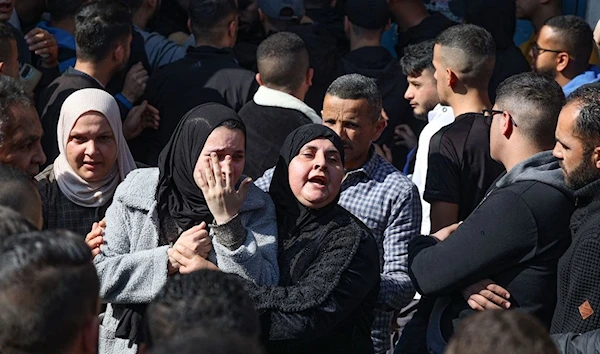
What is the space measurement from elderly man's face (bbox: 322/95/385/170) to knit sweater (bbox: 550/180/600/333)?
4.27 feet

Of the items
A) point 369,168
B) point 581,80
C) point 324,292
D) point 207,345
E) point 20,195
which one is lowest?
point 581,80

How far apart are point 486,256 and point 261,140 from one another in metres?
1.92

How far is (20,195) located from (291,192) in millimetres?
1113

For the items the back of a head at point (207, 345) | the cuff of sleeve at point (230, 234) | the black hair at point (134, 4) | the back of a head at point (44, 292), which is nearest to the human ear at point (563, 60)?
the black hair at point (134, 4)

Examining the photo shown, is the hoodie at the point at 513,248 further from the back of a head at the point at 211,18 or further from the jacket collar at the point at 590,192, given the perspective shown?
the back of a head at the point at 211,18

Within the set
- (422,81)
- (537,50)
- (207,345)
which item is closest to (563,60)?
(537,50)

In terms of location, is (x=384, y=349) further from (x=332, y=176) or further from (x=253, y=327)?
(x=253, y=327)

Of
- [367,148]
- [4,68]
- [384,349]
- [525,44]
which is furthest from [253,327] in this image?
[525,44]

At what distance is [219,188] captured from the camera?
3598 mm

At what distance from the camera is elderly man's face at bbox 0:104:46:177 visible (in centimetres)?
402

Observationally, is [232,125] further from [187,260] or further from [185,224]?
[187,260]

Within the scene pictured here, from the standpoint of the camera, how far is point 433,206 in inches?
187

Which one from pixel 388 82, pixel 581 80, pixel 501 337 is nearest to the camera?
pixel 501 337

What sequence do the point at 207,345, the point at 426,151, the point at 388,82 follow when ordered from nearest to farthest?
the point at 207,345 → the point at 426,151 → the point at 388,82
